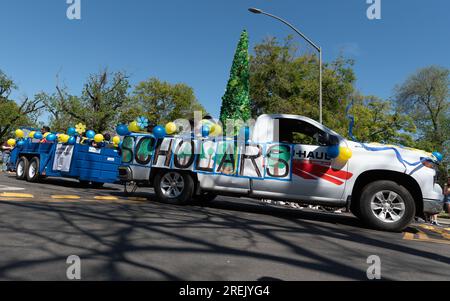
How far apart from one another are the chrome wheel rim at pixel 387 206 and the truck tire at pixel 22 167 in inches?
459

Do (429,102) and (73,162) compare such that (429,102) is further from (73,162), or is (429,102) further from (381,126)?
(73,162)

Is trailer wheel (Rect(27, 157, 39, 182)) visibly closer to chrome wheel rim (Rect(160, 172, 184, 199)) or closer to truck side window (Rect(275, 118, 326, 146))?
chrome wheel rim (Rect(160, 172, 184, 199))

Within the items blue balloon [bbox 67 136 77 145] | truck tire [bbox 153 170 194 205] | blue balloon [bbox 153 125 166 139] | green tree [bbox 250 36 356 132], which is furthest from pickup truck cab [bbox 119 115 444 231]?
green tree [bbox 250 36 356 132]

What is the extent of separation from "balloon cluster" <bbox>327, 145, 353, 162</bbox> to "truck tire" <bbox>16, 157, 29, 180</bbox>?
10.9 m

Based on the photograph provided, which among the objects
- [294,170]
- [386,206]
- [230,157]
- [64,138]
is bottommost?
[386,206]

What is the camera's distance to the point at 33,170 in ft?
40.4

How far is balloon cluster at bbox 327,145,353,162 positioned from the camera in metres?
6.68

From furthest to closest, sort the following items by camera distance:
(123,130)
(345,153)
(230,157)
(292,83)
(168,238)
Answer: (292,83)
(123,130)
(230,157)
(345,153)
(168,238)

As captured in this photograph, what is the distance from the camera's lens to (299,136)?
7.46 metres

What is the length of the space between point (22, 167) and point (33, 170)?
41.4 inches

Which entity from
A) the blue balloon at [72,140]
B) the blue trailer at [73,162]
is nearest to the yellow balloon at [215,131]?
the blue trailer at [73,162]

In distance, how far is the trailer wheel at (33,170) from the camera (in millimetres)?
12116

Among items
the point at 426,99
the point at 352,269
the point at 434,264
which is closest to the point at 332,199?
the point at 434,264

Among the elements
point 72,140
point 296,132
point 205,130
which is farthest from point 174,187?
point 72,140
